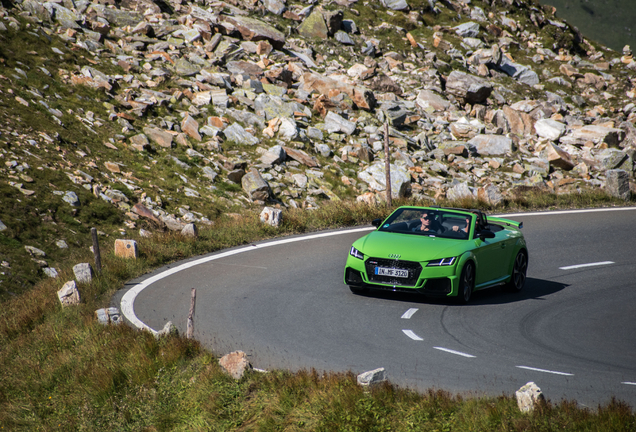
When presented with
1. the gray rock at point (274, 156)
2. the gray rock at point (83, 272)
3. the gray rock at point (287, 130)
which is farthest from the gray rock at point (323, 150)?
the gray rock at point (83, 272)

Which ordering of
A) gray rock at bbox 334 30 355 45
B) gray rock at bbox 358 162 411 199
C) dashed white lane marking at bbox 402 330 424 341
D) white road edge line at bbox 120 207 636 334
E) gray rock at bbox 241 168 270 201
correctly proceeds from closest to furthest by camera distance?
dashed white lane marking at bbox 402 330 424 341, white road edge line at bbox 120 207 636 334, gray rock at bbox 241 168 270 201, gray rock at bbox 358 162 411 199, gray rock at bbox 334 30 355 45

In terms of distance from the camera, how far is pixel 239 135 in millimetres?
29141

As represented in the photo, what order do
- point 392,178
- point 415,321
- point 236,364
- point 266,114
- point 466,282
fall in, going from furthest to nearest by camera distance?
point 266,114 < point 392,178 < point 466,282 < point 415,321 < point 236,364

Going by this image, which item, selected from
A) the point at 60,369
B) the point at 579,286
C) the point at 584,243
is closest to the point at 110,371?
the point at 60,369

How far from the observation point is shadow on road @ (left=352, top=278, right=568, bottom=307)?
10633mm

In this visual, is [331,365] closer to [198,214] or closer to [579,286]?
[579,286]

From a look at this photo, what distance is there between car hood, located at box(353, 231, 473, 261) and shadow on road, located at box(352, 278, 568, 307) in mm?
952

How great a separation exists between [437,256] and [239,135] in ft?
67.6

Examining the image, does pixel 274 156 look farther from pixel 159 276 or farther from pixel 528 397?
pixel 528 397

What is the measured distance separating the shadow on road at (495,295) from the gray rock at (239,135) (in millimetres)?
18765

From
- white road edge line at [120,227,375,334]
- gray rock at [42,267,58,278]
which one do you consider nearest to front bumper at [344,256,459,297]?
white road edge line at [120,227,375,334]

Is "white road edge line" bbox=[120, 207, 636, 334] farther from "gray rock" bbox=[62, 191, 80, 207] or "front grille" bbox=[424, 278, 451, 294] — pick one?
"gray rock" bbox=[62, 191, 80, 207]

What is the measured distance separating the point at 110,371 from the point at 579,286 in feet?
29.1

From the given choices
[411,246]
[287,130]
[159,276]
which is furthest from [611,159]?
[159,276]
